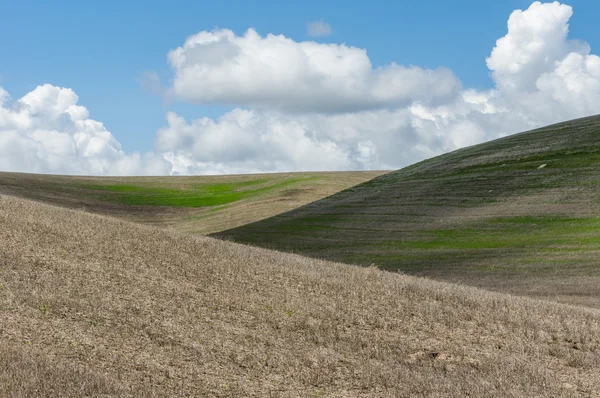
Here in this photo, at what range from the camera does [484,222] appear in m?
51.9

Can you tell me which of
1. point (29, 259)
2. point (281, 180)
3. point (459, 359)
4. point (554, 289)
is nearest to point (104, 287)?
point (29, 259)

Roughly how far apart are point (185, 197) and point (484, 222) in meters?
65.7

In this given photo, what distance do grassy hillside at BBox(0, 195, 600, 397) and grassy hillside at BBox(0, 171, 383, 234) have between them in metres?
48.3

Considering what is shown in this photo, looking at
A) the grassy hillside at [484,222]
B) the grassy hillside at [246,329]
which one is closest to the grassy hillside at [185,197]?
the grassy hillside at [484,222]

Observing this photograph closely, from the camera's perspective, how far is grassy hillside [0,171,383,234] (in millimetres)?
80688

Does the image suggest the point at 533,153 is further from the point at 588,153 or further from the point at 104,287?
the point at 104,287

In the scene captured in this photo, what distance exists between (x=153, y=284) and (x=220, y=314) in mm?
3001

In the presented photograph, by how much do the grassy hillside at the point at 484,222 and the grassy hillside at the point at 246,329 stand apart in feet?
44.9

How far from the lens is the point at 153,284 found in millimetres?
19828

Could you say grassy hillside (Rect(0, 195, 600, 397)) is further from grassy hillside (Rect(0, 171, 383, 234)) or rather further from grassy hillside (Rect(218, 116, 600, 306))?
grassy hillside (Rect(0, 171, 383, 234))

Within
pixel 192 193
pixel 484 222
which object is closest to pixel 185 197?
pixel 192 193

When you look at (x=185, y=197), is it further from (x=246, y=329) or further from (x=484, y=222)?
(x=246, y=329)

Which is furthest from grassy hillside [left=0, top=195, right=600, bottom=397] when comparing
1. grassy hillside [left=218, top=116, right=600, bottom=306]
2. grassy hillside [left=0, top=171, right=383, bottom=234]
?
grassy hillside [left=0, top=171, right=383, bottom=234]

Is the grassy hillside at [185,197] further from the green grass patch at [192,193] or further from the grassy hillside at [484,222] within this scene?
the grassy hillside at [484,222]
